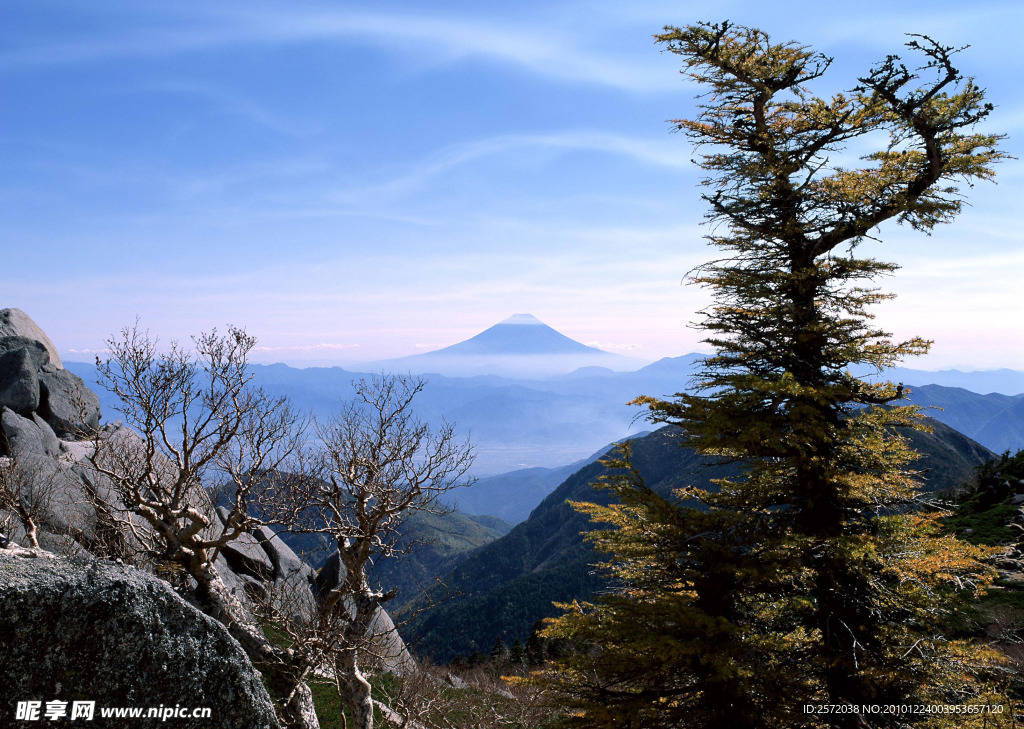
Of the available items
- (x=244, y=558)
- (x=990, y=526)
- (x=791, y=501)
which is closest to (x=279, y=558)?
(x=244, y=558)

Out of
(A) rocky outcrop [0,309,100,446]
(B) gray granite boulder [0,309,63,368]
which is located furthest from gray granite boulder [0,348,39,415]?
(B) gray granite boulder [0,309,63,368]

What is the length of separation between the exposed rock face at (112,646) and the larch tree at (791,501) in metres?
9.43

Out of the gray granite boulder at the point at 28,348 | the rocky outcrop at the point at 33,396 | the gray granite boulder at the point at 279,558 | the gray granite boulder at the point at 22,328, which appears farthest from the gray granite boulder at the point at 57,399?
the gray granite boulder at the point at 279,558

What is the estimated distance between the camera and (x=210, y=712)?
13.3 ft

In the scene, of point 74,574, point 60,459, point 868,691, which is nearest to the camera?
point 74,574

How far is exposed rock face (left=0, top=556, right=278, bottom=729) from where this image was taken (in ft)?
11.9

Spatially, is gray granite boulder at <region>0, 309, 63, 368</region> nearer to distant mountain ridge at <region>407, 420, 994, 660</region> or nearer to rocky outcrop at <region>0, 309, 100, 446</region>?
rocky outcrop at <region>0, 309, 100, 446</region>

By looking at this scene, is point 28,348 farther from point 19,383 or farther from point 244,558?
point 244,558

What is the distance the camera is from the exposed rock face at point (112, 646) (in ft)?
11.9

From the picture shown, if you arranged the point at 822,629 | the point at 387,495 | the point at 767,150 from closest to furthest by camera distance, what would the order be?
the point at 822,629 → the point at 767,150 → the point at 387,495

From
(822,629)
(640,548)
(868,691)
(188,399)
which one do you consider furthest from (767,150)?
(188,399)

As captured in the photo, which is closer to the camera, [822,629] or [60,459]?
[822,629]

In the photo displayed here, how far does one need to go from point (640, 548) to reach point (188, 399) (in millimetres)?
13922

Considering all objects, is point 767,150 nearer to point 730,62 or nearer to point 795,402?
point 730,62
